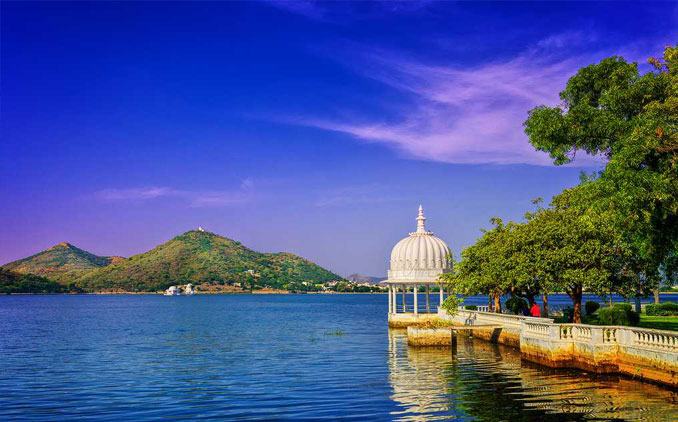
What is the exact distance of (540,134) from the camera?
88.9ft

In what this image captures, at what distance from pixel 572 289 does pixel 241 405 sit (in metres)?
24.5

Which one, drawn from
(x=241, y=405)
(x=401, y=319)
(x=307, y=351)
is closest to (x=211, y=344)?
(x=307, y=351)

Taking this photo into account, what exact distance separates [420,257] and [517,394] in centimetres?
3357

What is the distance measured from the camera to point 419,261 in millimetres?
56719

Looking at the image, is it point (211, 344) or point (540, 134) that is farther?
point (211, 344)

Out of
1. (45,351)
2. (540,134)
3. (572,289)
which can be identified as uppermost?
(540,134)

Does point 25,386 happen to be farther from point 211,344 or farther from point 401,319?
point 401,319

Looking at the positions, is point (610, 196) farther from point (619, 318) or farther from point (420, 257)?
point (420, 257)

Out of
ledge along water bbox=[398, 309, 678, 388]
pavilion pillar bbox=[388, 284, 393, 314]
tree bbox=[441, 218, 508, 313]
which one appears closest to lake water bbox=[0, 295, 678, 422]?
ledge along water bbox=[398, 309, 678, 388]

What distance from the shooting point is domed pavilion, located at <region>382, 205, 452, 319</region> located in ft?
185

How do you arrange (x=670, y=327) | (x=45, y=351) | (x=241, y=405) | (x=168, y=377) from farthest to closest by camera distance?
(x=45, y=351) → (x=670, y=327) → (x=168, y=377) → (x=241, y=405)

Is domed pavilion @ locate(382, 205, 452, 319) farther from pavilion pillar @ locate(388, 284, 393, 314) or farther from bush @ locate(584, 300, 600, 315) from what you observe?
bush @ locate(584, 300, 600, 315)

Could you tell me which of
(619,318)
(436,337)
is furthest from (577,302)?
(436,337)

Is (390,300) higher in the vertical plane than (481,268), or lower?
lower
